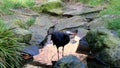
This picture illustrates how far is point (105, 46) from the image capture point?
7.68 m

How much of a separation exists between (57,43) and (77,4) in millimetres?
5416

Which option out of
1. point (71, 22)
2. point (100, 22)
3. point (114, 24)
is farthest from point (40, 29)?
point (114, 24)

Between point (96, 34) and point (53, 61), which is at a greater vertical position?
point (96, 34)

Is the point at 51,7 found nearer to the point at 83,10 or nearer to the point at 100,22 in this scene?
the point at 83,10

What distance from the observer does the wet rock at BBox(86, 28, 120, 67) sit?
7414 millimetres

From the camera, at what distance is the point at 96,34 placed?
26.0ft

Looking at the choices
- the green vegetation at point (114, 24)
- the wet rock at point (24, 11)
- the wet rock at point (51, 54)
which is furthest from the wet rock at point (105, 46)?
the wet rock at point (24, 11)

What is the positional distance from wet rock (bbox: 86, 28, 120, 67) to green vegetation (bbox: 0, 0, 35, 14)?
378 cm

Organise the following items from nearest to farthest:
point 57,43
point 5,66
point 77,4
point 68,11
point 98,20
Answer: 1. point 5,66
2. point 57,43
3. point 98,20
4. point 68,11
5. point 77,4

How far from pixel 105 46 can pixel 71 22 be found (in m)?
3.13

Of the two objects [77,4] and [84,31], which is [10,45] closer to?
[84,31]

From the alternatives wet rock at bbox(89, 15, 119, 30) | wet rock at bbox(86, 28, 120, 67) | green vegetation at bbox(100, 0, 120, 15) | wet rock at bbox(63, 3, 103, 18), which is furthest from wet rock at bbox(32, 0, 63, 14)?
wet rock at bbox(86, 28, 120, 67)

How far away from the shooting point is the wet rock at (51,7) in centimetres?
1194

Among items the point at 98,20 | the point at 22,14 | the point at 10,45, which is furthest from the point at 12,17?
the point at 10,45
